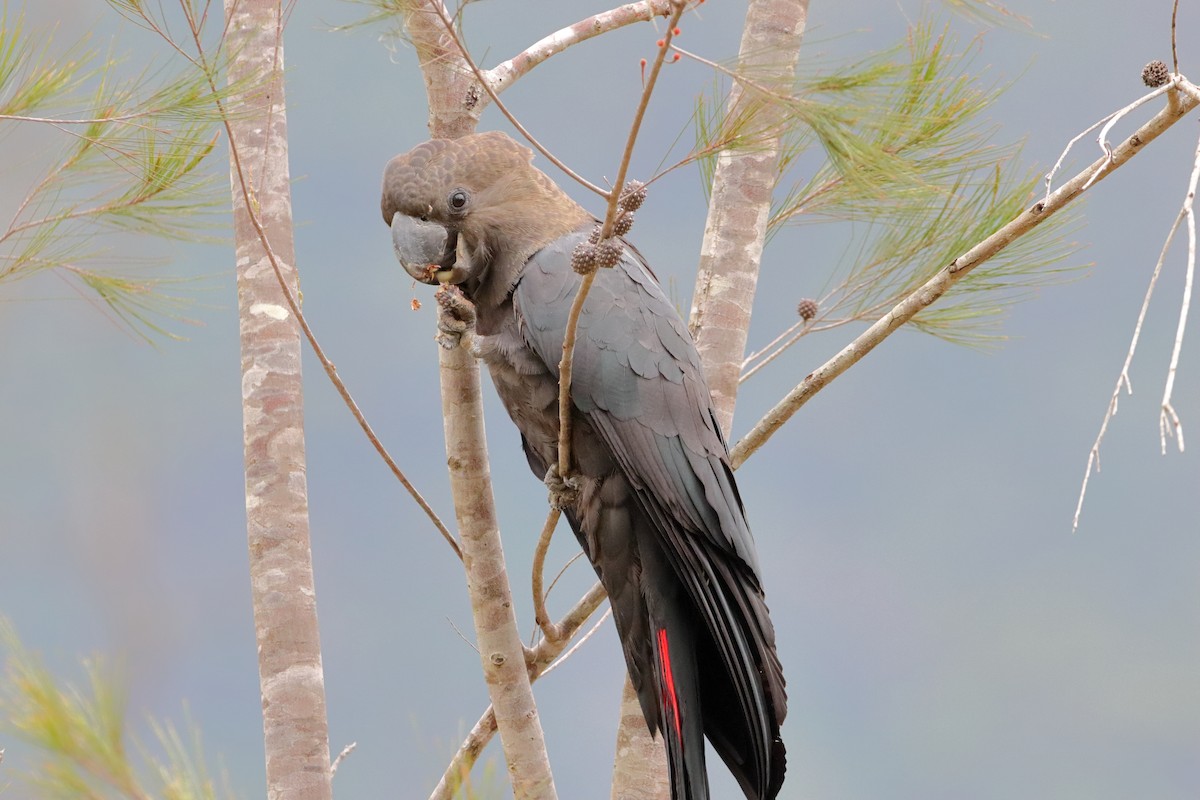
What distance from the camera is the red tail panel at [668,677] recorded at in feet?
7.27

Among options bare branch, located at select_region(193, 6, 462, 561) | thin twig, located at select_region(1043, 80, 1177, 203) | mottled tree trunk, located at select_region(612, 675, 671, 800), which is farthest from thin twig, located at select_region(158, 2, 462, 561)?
thin twig, located at select_region(1043, 80, 1177, 203)

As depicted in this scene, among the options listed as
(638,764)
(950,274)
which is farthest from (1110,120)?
(638,764)

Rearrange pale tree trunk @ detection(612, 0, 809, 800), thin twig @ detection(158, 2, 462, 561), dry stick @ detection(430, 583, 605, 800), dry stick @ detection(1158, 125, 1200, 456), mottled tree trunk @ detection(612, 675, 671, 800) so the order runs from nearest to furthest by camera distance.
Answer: dry stick @ detection(1158, 125, 1200, 456) < thin twig @ detection(158, 2, 462, 561) < dry stick @ detection(430, 583, 605, 800) < mottled tree trunk @ detection(612, 675, 671, 800) < pale tree trunk @ detection(612, 0, 809, 800)

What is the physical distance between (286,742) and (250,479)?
55 cm

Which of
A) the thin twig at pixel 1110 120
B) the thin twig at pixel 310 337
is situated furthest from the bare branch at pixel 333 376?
the thin twig at pixel 1110 120

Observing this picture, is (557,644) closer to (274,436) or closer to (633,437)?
(633,437)

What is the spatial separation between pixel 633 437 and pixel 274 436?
77 cm

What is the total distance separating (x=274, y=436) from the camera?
244 cm

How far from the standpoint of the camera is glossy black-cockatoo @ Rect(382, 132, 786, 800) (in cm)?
223

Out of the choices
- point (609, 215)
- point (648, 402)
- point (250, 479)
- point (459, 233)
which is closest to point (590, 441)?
point (648, 402)

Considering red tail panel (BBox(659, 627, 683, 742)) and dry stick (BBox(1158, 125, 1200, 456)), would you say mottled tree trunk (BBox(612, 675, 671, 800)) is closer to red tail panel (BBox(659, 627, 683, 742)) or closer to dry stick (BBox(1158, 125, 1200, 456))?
red tail panel (BBox(659, 627, 683, 742))

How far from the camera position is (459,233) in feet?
8.11

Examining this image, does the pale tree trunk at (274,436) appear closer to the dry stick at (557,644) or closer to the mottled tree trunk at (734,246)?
the dry stick at (557,644)

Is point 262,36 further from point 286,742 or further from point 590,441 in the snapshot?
point 286,742
